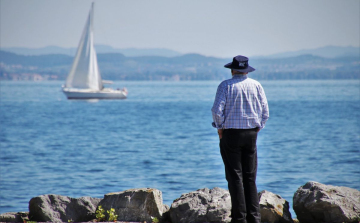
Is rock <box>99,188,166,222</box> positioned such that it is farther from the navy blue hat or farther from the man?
the navy blue hat

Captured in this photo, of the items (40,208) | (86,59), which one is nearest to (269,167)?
(40,208)

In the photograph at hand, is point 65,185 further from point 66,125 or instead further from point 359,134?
point 66,125

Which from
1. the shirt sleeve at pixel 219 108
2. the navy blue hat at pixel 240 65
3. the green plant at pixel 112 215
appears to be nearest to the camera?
the shirt sleeve at pixel 219 108

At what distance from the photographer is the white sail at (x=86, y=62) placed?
227 feet

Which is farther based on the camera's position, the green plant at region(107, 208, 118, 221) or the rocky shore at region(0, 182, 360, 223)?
the green plant at region(107, 208, 118, 221)

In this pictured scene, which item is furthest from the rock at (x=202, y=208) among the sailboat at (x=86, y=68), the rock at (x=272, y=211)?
the sailboat at (x=86, y=68)

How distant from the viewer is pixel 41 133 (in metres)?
40.9

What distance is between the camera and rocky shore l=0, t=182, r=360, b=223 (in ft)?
20.1

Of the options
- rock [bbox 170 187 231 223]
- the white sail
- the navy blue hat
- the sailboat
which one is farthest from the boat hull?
the navy blue hat

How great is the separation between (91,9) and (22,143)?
38.8m

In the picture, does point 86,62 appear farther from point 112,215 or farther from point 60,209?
point 112,215

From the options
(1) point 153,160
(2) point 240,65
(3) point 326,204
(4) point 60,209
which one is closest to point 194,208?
(3) point 326,204

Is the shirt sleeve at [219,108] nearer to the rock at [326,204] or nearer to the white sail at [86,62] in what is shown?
the rock at [326,204]

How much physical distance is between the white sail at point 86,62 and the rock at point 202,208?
64.8m
